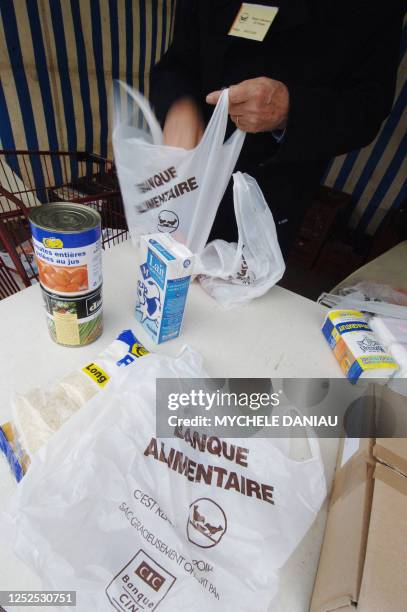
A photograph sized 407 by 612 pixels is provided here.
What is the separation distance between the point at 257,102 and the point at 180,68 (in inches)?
15.4

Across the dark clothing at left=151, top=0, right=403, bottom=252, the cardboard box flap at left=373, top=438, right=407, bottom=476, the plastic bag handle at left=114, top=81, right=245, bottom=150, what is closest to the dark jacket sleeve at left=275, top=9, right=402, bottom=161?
the dark clothing at left=151, top=0, right=403, bottom=252

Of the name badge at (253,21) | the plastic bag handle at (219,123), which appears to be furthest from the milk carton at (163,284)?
the name badge at (253,21)

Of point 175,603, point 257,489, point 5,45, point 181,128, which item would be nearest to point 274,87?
point 181,128

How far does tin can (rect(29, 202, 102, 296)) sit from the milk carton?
0.10 meters

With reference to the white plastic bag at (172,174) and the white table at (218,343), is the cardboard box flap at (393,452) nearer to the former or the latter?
the white table at (218,343)

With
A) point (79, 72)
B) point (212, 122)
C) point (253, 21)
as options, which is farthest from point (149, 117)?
point (79, 72)

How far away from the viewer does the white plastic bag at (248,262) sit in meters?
0.74

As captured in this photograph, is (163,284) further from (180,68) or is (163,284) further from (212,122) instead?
(180,68)

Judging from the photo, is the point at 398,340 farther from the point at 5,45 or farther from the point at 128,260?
the point at 5,45

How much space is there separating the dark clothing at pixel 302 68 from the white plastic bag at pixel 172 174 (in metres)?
0.10

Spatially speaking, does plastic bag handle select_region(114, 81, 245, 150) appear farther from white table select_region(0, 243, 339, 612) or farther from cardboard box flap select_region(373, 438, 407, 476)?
cardboard box flap select_region(373, 438, 407, 476)

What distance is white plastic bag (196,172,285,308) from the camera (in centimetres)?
74

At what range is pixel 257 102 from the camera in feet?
2.14

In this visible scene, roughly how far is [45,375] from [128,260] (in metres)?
0.40
